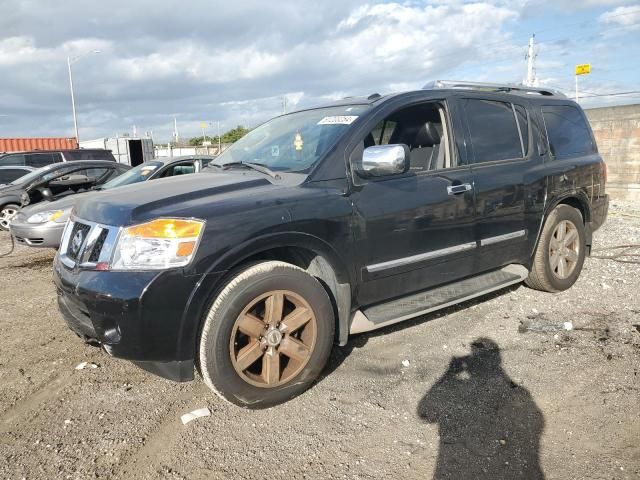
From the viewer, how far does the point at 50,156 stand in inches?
575

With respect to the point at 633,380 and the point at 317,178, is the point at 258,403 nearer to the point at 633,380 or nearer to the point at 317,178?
the point at 317,178

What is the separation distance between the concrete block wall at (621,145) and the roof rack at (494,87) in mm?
8607

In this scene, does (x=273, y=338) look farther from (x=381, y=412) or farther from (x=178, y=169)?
(x=178, y=169)

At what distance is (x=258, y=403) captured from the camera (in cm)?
291

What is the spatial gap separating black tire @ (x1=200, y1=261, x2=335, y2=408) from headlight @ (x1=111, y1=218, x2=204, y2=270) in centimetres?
33

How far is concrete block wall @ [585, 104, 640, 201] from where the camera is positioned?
12.1 m

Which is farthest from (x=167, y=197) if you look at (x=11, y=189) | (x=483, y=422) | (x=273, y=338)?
(x=11, y=189)

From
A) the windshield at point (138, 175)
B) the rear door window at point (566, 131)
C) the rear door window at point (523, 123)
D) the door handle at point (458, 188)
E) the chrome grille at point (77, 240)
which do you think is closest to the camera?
the chrome grille at point (77, 240)

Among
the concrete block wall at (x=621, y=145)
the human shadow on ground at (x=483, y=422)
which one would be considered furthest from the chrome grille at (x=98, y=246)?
the concrete block wall at (x=621, y=145)

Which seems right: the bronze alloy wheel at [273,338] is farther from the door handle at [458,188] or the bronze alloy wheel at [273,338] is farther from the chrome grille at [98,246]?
the door handle at [458,188]

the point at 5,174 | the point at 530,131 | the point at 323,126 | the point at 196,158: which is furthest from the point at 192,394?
the point at 5,174

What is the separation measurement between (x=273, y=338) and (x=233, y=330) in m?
0.26

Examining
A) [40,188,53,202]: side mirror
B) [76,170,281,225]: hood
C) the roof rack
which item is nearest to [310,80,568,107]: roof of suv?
the roof rack

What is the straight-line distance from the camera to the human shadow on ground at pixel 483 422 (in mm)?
2393
